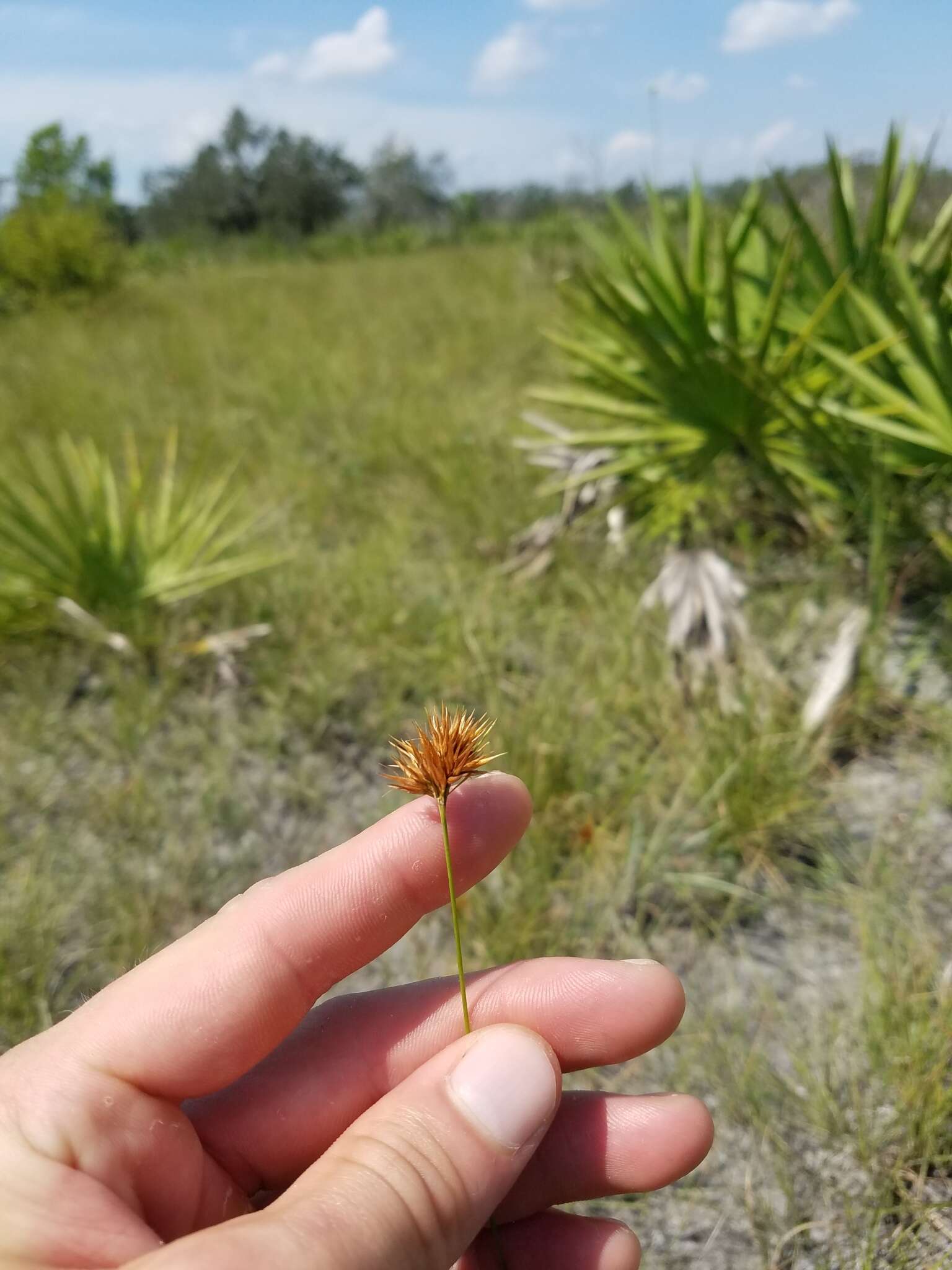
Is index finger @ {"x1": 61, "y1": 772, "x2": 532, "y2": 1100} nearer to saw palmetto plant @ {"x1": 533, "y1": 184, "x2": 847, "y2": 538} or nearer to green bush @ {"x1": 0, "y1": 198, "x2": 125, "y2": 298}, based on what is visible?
saw palmetto plant @ {"x1": 533, "y1": 184, "x2": 847, "y2": 538}

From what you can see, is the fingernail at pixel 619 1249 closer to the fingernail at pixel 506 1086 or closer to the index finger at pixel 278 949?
the fingernail at pixel 506 1086

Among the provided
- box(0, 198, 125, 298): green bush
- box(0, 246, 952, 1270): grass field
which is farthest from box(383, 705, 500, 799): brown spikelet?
box(0, 198, 125, 298): green bush

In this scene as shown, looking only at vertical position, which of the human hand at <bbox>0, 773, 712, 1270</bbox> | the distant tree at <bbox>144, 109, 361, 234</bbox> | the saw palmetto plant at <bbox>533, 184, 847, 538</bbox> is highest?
the distant tree at <bbox>144, 109, 361, 234</bbox>

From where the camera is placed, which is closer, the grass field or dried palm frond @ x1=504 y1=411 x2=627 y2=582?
the grass field

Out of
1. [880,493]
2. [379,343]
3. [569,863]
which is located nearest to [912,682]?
[880,493]

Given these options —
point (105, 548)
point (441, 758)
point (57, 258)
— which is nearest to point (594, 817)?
point (441, 758)
